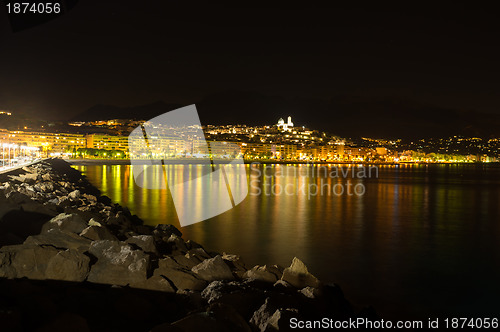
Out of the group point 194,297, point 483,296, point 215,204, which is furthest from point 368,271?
point 215,204

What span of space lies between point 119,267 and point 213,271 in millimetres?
1200

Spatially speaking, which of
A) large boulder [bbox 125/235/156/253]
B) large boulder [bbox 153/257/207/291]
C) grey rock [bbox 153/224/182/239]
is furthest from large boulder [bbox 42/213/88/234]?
large boulder [bbox 153/257/207/291]

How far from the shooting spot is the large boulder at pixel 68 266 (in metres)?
4.53

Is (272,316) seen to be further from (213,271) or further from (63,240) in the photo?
(63,240)

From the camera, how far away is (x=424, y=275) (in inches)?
312

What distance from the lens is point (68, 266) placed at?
4621 millimetres

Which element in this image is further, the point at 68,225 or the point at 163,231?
the point at 163,231

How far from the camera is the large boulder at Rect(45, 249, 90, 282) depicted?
453cm

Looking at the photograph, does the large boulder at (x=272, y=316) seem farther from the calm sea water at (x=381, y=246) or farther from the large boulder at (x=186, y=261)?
the calm sea water at (x=381, y=246)

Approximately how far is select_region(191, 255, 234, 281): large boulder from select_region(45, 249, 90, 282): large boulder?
134 cm

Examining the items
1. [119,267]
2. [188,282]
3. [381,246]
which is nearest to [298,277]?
[188,282]

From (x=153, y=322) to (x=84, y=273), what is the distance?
4.32ft

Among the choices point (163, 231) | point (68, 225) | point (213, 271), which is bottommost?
point (163, 231)

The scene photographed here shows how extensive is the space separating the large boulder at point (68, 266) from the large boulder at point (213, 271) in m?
1.34
